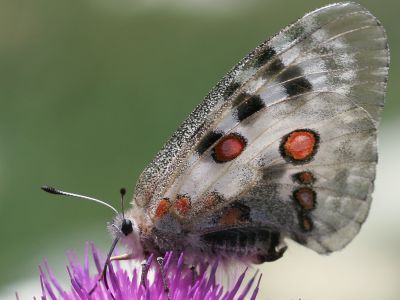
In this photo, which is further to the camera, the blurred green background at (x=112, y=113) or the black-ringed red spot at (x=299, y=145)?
the blurred green background at (x=112, y=113)

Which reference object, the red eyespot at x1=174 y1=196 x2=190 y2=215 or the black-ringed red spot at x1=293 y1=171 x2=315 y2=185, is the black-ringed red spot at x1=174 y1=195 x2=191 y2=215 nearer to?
the red eyespot at x1=174 y1=196 x2=190 y2=215

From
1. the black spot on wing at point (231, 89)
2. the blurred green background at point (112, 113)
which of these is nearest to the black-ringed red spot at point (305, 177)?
the black spot on wing at point (231, 89)

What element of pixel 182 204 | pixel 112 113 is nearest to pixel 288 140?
pixel 182 204

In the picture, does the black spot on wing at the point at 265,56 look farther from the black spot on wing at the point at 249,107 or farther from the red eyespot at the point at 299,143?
the red eyespot at the point at 299,143

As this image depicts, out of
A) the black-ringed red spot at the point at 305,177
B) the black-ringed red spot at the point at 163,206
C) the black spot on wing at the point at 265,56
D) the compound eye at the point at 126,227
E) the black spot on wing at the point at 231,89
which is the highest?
the black spot on wing at the point at 265,56

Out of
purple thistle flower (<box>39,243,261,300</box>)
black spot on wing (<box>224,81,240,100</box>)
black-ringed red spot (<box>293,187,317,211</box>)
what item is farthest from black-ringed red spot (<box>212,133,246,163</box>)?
purple thistle flower (<box>39,243,261,300</box>)

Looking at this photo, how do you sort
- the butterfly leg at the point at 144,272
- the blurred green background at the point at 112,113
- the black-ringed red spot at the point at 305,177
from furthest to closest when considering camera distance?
1. the blurred green background at the point at 112,113
2. the black-ringed red spot at the point at 305,177
3. the butterfly leg at the point at 144,272

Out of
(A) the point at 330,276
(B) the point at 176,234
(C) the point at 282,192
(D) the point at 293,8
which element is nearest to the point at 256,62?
(C) the point at 282,192

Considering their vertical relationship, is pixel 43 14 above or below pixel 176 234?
above

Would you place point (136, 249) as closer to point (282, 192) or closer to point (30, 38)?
point (282, 192)
